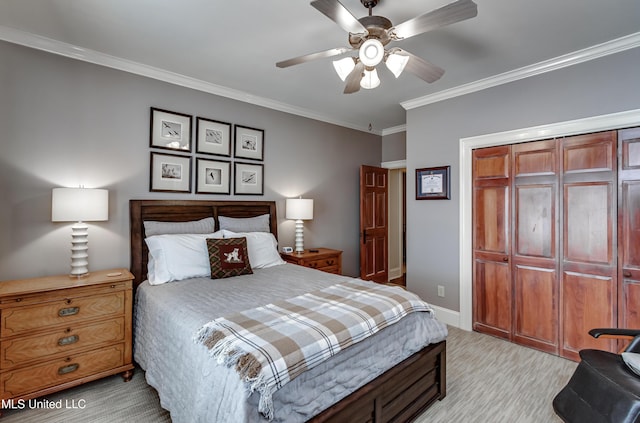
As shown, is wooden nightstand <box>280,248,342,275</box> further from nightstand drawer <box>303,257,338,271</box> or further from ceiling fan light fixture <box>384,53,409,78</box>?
ceiling fan light fixture <box>384,53,409,78</box>

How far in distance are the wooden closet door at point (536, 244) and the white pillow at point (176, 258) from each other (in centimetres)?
303

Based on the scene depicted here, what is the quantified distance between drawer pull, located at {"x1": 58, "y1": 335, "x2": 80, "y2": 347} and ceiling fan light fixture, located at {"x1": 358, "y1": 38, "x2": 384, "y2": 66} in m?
2.78

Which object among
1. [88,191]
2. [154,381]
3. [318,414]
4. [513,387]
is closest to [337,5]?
[318,414]

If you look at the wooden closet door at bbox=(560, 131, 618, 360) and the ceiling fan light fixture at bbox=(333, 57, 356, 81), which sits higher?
the ceiling fan light fixture at bbox=(333, 57, 356, 81)

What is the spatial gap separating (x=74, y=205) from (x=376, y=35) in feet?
8.23

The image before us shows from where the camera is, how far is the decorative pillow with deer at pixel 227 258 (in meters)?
2.71

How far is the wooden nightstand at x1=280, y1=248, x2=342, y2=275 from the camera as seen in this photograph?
3.71m

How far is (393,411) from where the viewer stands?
1.85m

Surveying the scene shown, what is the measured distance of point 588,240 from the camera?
107 inches

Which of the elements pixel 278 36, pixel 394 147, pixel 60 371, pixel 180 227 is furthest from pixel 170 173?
pixel 394 147

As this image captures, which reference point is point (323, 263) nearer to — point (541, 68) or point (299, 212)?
point (299, 212)

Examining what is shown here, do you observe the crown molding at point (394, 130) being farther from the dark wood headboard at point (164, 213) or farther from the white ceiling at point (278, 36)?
the dark wood headboard at point (164, 213)

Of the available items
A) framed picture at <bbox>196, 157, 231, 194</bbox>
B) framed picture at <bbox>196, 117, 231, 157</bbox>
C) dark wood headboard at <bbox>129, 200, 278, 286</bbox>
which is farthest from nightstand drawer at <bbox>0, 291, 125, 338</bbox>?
framed picture at <bbox>196, 117, 231, 157</bbox>

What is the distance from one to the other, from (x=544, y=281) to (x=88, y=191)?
407 centimetres
